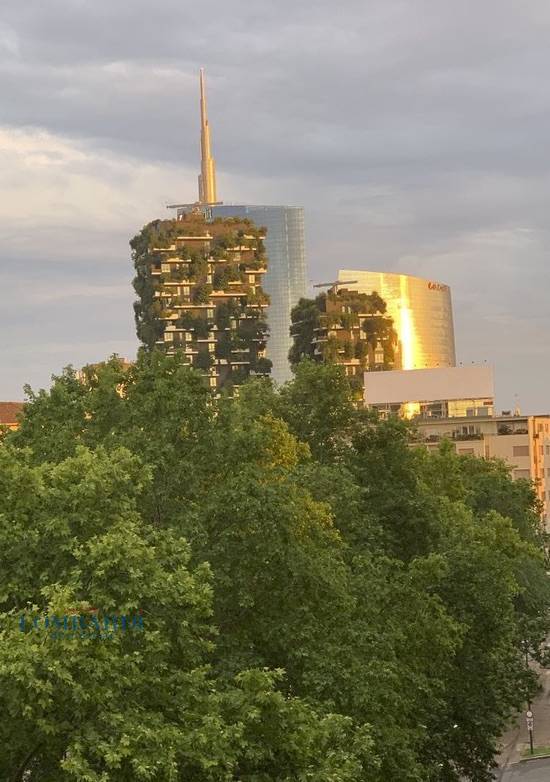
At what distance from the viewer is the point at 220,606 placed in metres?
47.9

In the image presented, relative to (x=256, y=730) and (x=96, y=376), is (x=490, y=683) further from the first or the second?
(x=256, y=730)

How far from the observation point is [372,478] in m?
78.1

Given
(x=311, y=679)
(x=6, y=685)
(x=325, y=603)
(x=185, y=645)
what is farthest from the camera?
(x=325, y=603)

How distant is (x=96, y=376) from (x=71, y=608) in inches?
1042

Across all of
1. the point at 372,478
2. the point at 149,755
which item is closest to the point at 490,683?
the point at 372,478

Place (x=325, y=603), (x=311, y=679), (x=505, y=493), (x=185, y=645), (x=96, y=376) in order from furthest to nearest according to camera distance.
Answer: (x=505, y=493) → (x=96, y=376) → (x=325, y=603) → (x=311, y=679) → (x=185, y=645)

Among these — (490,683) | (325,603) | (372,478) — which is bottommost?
(490,683)

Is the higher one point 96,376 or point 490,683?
point 96,376

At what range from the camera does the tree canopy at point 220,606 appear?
3744 centimetres

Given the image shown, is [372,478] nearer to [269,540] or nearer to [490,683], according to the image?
[490,683]

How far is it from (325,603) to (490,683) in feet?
61.8

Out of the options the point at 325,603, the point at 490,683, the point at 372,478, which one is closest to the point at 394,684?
the point at 325,603

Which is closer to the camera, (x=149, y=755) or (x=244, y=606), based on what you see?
(x=149, y=755)

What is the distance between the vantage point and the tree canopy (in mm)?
37438
